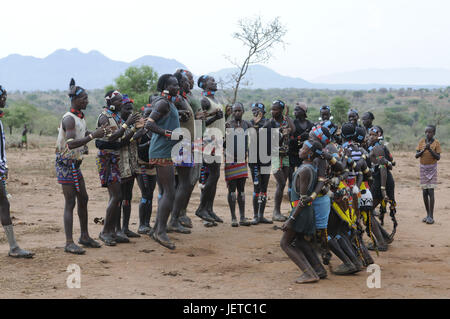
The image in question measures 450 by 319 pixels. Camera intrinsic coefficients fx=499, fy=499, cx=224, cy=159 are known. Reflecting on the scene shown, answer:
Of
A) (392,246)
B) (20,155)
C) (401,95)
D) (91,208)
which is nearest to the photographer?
(392,246)

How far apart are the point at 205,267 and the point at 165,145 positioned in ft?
5.38

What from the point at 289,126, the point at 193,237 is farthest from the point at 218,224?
the point at 289,126

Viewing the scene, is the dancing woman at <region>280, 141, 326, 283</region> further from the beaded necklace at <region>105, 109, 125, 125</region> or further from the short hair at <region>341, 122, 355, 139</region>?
the beaded necklace at <region>105, 109, 125, 125</region>

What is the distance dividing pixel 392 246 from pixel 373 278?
2.03 metres

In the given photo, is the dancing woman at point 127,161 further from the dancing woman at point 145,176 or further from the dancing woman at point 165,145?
the dancing woman at point 165,145

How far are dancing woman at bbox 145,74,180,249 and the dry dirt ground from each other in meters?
0.42

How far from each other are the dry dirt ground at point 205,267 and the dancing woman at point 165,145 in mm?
418

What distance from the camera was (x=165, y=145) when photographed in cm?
635

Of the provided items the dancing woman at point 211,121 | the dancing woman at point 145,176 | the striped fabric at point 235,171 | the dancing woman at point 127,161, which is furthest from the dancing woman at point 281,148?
the dancing woman at point 127,161

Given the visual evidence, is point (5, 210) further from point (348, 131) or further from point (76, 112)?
point (348, 131)

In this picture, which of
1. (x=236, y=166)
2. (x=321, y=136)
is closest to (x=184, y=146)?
(x=236, y=166)

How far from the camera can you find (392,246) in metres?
7.15
